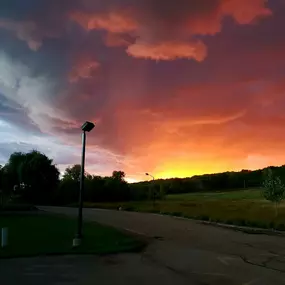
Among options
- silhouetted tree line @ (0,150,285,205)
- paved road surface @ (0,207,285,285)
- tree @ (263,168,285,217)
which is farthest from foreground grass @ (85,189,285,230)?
paved road surface @ (0,207,285,285)

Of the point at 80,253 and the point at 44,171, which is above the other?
the point at 44,171

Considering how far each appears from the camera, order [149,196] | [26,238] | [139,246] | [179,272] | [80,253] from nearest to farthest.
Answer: [179,272]
[80,253]
[139,246]
[26,238]
[149,196]

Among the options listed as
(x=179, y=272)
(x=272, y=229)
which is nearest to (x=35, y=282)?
(x=179, y=272)

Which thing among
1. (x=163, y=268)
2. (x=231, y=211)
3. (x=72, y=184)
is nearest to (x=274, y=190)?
(x=231, y=211)

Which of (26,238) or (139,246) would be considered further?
(26,238)

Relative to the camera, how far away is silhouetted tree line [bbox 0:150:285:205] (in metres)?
73.5

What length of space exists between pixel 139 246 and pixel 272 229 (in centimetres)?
1742

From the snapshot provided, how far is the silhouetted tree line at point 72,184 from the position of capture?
241ft

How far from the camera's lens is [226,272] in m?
12.3

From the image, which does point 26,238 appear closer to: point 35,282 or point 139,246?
Result: point 139,246

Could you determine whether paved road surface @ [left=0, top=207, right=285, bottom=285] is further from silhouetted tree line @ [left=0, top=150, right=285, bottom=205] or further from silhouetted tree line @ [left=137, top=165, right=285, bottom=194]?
silhouetted tree line @ [left=137, top=165, right=285, bottom=194]

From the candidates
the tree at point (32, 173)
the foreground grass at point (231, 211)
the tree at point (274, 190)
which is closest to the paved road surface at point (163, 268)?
the foreground grass at point (231, 211)

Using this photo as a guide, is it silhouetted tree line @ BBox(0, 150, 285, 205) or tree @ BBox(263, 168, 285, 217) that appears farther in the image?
silhouetted tree line @ BBox(0, 150, 285, 205)

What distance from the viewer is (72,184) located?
3917 inches
